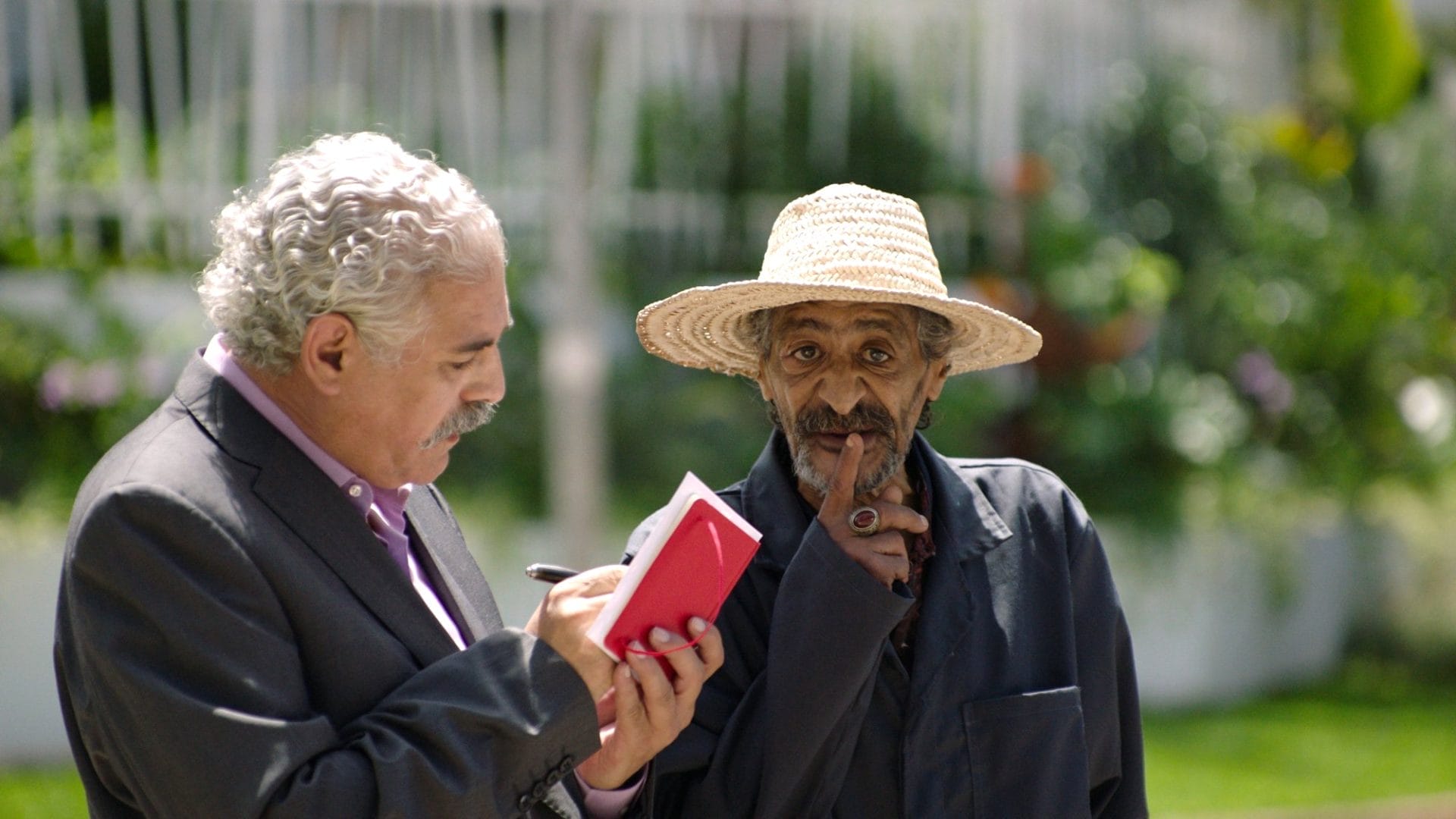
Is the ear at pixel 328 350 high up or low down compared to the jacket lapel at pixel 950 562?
up

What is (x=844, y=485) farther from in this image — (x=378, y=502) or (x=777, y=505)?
(x=378, y=502)

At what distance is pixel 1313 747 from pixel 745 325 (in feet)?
17.4

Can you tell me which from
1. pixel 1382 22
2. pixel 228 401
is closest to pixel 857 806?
pixel 228 401

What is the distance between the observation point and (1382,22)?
9992mm

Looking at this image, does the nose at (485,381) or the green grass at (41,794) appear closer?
the nose at (485,381)

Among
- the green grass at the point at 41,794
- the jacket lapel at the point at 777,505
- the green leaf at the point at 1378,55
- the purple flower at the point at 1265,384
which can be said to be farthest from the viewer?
the green leaf at the point at 1378,55

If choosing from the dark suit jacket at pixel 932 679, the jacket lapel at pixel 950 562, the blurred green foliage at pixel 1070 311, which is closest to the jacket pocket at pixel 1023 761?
the dark suit jacket at pixel 932 679

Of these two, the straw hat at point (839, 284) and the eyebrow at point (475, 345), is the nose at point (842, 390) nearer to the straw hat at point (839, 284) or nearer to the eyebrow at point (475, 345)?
the straw hat at point (839, 284)

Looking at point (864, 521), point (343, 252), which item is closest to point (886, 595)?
point (864, 521)

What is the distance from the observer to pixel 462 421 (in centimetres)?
234

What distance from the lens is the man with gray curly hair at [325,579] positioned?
78.0 inches

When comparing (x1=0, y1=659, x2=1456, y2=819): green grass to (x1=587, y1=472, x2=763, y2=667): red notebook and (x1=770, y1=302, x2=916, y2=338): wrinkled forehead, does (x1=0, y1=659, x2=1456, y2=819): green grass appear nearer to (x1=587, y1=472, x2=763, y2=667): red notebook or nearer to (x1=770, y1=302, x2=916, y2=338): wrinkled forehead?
(x1=770, y1=302, x2=916, y2=338): wrinkled forehead

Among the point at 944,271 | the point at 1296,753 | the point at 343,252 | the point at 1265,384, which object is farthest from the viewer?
the point at 1265,384

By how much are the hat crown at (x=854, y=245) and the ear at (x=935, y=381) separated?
16 centimetres
